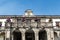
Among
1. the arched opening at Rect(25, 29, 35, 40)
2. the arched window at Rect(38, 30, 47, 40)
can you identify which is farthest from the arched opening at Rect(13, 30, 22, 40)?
the arched window at Rect(38, 30, 47, 40)

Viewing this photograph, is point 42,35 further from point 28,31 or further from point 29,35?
point 28,31

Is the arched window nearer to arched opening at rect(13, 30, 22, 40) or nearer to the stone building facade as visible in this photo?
the stone building facade

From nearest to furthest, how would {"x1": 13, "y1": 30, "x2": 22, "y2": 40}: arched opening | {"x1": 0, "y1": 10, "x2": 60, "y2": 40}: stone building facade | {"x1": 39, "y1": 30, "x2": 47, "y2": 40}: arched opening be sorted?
{"x1": 0, "y1": 10, "x2": 60, "y2": 40}: stone building facade < {"x1": 39, "y1": 30, "x2": 47, "y2": 40}: arched opening < {"x1": 13, "y1": 30, "x2": 22, "y2": 40}: arched opening

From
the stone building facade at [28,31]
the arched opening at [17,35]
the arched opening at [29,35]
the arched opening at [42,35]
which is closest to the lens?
the stone building facade at [28,31]

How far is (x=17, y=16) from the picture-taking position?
58625 millimetres

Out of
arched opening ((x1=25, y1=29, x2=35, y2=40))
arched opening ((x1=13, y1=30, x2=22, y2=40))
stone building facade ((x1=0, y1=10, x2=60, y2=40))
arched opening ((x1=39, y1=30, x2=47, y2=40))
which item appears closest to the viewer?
stone building facade ((x1=0, y1=10, x2=60, y2=40))

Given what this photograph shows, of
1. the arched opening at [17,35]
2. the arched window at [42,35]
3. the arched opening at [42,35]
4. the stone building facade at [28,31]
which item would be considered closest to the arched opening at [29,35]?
the stone building facade at [28,31]

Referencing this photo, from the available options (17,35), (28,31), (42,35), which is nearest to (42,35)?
(42,35)

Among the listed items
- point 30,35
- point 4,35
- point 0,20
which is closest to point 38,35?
point 30,35

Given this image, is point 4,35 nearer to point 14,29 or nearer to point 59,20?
point 14,29

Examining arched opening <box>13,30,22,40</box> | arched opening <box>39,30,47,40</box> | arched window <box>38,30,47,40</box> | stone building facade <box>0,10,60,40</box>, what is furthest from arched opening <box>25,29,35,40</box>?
arched opening <box>39,30,47,40</box>

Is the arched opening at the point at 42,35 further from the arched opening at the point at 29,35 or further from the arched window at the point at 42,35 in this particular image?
the arched opening at the point at 29,35

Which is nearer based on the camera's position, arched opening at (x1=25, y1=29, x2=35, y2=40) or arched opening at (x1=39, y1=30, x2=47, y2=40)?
arched opening at (x1=39, y1=30, x2=47, y2=40)

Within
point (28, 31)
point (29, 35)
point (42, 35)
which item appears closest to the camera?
point (28, 31)
